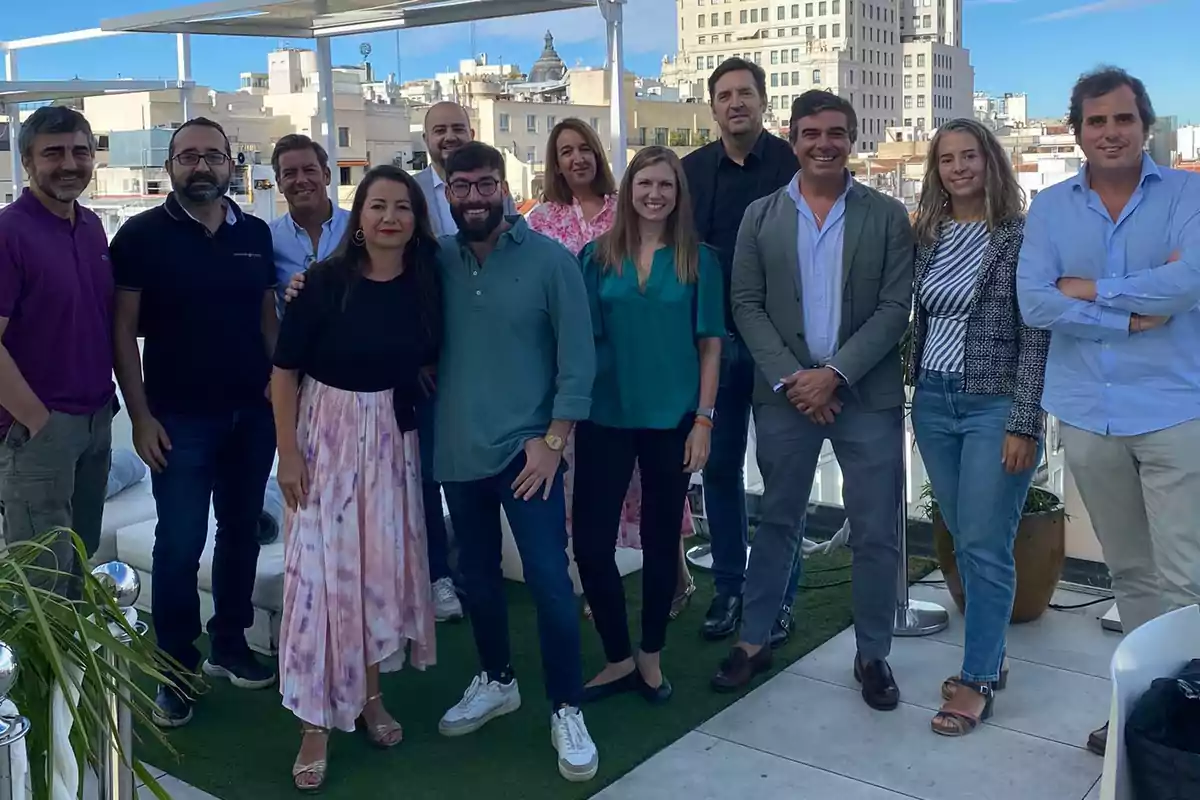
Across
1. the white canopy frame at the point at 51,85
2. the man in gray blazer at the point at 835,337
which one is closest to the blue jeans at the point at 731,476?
the man in gray blazer at the point at 835,337

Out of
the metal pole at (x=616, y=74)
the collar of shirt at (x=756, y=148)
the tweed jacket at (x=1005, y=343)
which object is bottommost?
the tweed jacket at (x=1005, y=343)

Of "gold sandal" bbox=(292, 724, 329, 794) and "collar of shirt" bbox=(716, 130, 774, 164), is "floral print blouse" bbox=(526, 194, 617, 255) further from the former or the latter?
"gold sandal" bbox=(292, 724, 329, 794)

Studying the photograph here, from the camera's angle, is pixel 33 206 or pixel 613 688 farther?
pixel 613 688

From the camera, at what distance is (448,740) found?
3318mm

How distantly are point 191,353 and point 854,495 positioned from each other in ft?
6.43

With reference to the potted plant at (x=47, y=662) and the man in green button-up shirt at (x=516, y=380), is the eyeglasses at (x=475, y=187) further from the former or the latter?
the potted plant at (x=47, y=662)

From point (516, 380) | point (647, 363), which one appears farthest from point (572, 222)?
point (516, 380)

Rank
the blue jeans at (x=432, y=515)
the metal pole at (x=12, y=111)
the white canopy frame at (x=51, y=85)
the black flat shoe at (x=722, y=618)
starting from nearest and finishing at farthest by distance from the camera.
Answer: the blue jeans at (x=432, y=515) → the black flat shoe at (x=722, y=618) → the white canopy frame at (x=51, y=85) → the metal pole at (x=12, y=111)

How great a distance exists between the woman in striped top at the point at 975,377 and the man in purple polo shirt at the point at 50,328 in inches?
90.9

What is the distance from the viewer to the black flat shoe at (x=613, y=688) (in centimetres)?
352

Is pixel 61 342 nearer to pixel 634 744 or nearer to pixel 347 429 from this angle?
pixel 347 429

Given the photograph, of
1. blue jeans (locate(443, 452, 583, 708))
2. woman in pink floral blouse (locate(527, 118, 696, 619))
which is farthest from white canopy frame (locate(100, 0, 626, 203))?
blue jeans (locate(443, 452, 583, 708))

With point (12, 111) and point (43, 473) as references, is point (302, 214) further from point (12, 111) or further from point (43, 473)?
point (12, 111)

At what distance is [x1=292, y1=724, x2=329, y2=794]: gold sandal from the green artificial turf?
0.03 m
